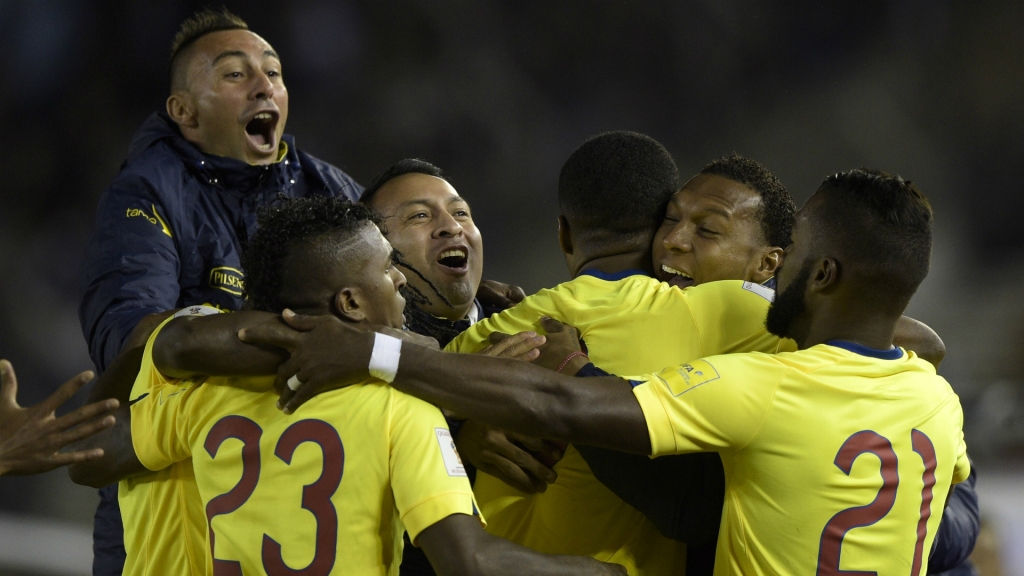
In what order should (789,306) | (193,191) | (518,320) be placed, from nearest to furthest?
1. (789,306)
2. (518,320)
3. (193,191)

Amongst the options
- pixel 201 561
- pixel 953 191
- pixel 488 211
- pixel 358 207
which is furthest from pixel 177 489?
pixel 953 191

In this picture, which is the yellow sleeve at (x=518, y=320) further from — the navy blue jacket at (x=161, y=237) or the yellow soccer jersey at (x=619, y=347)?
the navy blue jacket at (x=161, y=237)

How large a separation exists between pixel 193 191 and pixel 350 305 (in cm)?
167

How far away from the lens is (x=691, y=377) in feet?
6.47

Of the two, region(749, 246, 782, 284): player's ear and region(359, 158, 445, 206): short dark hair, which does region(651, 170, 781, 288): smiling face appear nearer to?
region(749, 246, 782, 284): player's ear

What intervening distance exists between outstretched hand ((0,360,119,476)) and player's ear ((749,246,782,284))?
5.47ft

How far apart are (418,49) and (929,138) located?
400 centimetres

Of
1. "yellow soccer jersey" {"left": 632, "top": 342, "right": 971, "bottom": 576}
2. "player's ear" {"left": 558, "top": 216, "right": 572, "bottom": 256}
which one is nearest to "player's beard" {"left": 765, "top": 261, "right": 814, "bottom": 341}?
"yellow soccer jersey" {"left": 632, "top": 342, "right": 971, "bottom": 576}

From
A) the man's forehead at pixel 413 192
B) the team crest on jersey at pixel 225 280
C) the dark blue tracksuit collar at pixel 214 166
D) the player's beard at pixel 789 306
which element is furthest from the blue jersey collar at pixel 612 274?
the dark blue tracksuit collar at pixel 214 166

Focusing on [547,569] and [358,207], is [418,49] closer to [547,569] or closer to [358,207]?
[358,207]

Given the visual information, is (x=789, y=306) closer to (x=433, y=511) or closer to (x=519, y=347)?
(x=519, y=347)

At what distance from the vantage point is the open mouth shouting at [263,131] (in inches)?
147

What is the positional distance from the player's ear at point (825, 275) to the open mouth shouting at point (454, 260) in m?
1.38

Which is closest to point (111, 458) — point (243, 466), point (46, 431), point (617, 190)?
point (46, 431)
